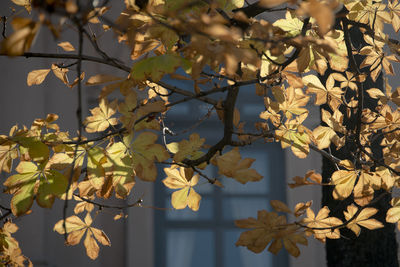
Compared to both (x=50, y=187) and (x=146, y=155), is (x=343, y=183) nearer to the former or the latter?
(x=146, y=155)

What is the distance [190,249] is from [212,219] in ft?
1.19

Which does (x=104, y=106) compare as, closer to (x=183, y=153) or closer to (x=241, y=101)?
(x=183, y=153)

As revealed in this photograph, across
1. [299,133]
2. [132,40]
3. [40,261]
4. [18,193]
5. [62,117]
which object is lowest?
[40,261]

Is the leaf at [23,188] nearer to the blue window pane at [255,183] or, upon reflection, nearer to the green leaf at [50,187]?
the green leaf at [50,187]

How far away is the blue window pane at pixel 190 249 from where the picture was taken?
465cm

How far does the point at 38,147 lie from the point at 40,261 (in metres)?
3.41

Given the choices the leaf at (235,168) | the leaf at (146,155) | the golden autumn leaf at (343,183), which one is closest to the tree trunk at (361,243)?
the golden autumn leaf at (343,183)

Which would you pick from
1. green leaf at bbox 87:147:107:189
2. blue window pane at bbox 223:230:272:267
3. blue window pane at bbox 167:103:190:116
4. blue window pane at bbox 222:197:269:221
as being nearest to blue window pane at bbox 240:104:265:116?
blue window pane at bbox 167:103:190:116

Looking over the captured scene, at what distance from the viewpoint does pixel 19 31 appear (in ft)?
2.26

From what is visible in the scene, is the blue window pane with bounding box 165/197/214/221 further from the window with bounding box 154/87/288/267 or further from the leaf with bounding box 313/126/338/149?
the leaf with bounding box 313/126/338/149

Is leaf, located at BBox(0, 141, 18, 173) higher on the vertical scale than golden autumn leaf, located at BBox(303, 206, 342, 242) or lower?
higher

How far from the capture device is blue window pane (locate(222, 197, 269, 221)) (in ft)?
15.2

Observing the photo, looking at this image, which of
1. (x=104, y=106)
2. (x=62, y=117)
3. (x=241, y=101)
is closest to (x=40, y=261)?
(x=62, y=117)

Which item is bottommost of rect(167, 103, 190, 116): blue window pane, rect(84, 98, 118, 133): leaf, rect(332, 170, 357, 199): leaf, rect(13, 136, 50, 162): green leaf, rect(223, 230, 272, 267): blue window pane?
rect(223, 230, 272, 267): blue window pane
